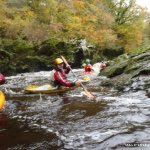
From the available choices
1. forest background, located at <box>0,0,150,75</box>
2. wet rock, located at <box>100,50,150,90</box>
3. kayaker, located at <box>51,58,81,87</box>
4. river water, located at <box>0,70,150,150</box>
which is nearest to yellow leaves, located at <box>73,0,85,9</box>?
forest background, located at <box>0,0,150,75</box>

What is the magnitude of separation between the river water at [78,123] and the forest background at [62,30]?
38.1 feet

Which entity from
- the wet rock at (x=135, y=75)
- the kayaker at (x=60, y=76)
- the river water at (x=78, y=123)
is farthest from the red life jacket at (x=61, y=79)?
the wet rock at (x=135, y=75)

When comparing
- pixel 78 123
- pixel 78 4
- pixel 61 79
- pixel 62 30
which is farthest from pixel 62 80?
pixel 78 4

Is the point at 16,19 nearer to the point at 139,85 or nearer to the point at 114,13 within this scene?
the point at 114,13

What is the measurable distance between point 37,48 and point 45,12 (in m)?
6.43

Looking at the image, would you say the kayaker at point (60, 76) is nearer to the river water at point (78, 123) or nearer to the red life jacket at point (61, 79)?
the red life jacket at point (61, 79)

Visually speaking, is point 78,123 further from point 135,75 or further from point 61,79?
point 135,75

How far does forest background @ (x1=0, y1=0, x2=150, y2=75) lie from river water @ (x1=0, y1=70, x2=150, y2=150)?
1161 centimetres

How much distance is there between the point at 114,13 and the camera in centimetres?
3512

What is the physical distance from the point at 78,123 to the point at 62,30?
2306cm

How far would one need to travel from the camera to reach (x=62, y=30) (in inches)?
1105

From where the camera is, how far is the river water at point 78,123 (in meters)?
4.45

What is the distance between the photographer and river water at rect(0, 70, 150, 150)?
4.45m

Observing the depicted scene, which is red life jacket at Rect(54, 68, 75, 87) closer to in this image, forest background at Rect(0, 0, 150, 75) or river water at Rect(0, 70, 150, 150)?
river water at Rect(0, 70, 150, 150)
